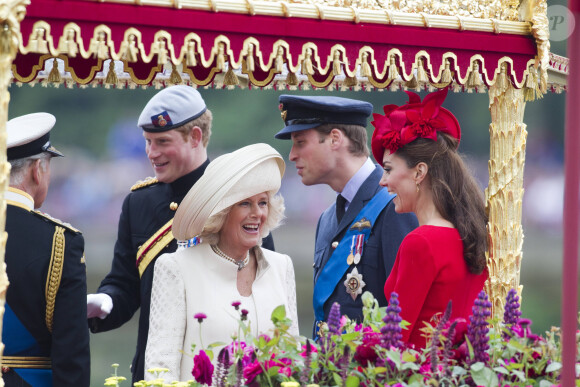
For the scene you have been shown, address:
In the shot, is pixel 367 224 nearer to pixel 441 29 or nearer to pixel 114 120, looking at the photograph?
pixel 441 29

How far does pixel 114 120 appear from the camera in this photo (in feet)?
33.4

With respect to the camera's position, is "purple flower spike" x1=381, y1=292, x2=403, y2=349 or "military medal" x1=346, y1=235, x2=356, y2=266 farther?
"military medal" x1=346, y1=235, x2=356, y2=266

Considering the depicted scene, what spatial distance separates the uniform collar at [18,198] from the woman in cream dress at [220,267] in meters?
0.59

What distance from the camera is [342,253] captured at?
4012mm

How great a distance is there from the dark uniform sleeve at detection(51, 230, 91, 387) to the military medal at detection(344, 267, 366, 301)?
1116 mm

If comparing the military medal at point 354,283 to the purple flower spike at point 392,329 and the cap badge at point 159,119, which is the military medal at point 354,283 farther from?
the purple flower spike at point 392,329

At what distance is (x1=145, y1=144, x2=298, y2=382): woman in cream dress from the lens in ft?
10.6

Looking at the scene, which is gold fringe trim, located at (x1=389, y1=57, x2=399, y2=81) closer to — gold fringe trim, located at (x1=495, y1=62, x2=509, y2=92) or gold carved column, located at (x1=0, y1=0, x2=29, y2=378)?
gold fringe trim, located at (x1=495, y1=62, x2=509, y2=92)

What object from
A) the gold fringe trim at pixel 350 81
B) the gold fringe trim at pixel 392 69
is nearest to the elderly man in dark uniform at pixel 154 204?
the gold fringe trim at pixel 350 81

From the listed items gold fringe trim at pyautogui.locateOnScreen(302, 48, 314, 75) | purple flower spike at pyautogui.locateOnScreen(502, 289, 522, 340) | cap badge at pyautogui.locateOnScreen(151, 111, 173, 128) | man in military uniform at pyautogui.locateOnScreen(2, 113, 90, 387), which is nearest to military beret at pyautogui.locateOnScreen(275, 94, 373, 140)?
cap badge at pyautogui.locateOnScreen(151, 111, 173, 128)

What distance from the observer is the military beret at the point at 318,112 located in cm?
425

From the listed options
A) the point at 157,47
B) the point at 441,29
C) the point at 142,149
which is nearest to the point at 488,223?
the point at 441,29

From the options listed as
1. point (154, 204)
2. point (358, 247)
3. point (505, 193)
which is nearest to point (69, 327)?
point (154, 204)

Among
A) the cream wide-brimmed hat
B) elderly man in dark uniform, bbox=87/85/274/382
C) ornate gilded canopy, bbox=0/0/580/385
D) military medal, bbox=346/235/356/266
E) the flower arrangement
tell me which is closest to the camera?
the flower arrangement
